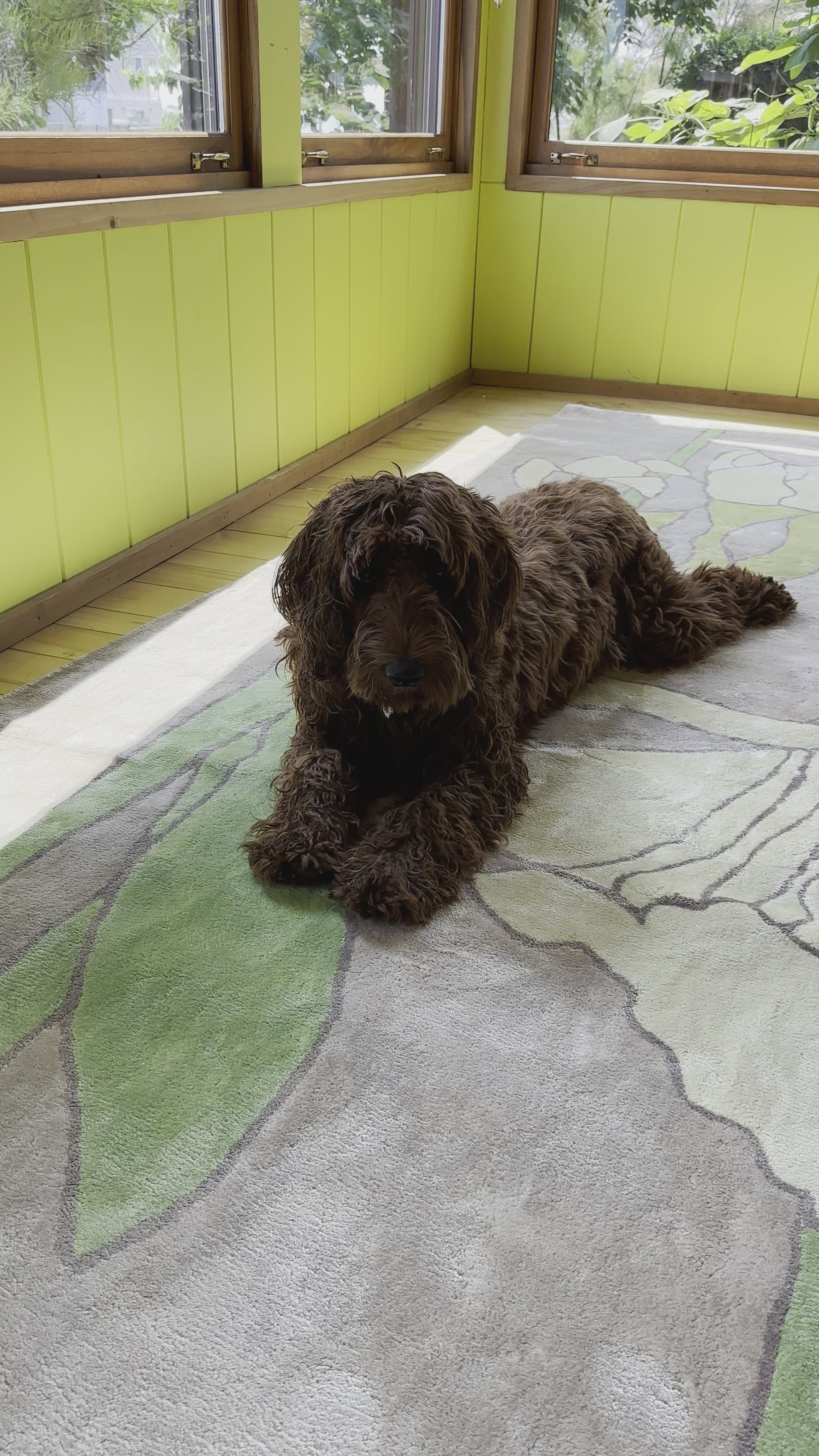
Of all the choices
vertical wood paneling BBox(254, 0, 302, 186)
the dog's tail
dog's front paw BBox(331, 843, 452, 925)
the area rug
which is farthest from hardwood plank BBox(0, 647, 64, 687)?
vertical wood paneling BBox(254, 0, 302, 186)

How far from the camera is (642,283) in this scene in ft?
17.5

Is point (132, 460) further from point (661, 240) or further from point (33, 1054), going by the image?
point (661, 240)

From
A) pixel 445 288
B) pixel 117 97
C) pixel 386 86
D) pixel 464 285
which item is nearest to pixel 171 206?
pixel 117 97

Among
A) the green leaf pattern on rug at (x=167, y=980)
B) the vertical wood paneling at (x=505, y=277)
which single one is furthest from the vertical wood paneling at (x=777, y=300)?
the green leaf pattern on rug at (x=167, y=980)

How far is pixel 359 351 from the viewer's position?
4.37m

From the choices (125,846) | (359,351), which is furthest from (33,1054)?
(359,351)

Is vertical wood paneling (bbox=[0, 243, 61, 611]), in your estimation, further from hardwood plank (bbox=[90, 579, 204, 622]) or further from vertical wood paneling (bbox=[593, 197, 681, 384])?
vertical wood paneling (bbox=[593, 197, 681, 384])

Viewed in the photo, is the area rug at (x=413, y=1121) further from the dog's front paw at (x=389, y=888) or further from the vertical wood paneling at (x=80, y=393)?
the vertical wood paneling at (x=80, y=393)

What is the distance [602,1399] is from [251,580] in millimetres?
2391

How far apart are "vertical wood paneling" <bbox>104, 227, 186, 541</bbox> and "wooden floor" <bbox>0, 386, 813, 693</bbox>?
0.62ft

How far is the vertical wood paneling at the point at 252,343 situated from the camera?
3359mm

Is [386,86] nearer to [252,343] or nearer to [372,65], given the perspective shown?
[372,65]

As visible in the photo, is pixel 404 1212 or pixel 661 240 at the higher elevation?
pixel 661 240

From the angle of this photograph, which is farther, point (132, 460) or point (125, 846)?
point (132, 460)
